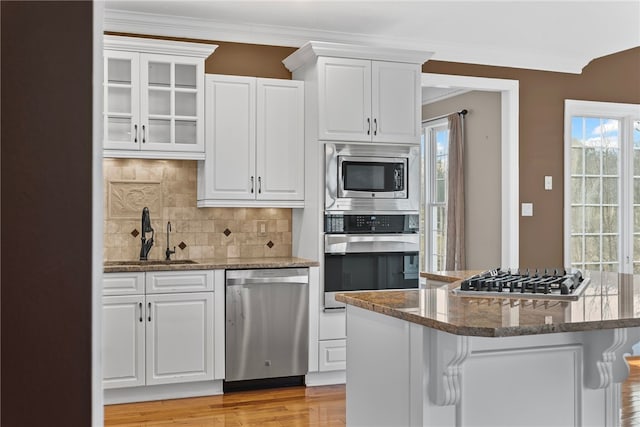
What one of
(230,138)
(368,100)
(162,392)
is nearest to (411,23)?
(368,100)

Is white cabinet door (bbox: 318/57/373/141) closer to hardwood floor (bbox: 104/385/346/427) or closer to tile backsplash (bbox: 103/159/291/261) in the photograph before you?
tile backsplash (bbox: 103/159/291/261)

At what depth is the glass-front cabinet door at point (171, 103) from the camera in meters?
4.57

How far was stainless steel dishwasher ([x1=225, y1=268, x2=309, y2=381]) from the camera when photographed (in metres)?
4.52

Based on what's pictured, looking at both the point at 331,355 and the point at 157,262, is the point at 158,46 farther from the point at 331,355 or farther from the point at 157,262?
the point at 331,355

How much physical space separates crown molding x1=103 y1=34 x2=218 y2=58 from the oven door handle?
62.0 inches

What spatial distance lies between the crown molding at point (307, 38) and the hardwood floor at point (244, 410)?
2572mm

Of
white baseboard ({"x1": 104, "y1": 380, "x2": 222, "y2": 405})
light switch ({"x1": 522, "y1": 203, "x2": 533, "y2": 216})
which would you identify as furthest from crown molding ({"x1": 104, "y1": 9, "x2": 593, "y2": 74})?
white baseboard ({"x1": 104, "y1": 380, "x2": 222, "y2": 405})

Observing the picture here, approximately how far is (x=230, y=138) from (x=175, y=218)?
74 cm

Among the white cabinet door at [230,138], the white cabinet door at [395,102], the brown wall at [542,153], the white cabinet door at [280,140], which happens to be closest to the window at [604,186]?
the brown wall at [542,153]

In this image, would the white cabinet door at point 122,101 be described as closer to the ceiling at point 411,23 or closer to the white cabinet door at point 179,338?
the ceiling at point 411,23

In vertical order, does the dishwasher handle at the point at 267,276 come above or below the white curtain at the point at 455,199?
below

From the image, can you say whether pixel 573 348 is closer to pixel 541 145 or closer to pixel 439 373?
pixel 439 373

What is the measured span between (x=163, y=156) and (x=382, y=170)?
1.59 metres

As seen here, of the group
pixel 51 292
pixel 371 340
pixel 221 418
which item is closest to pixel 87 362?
pixel 51 292
